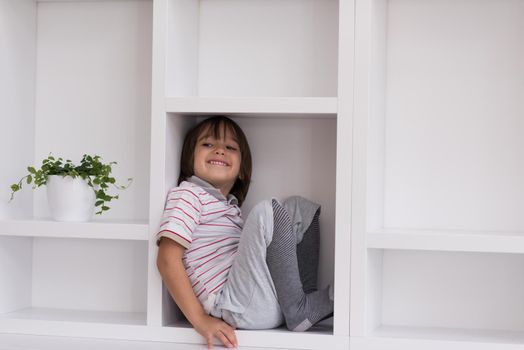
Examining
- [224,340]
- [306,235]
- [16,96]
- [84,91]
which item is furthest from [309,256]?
[16,96]

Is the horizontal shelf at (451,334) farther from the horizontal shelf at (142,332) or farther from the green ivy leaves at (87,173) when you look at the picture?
the green ivy leaves at (87,173)

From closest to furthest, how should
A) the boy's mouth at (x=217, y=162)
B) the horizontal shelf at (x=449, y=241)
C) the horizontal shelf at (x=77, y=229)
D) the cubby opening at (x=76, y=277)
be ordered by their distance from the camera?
the horizontal shelf at (x=449, y=241) < the horizontal shelf at (x=77, y=229) < the boy's mouth at (x=217, y=162) < the cubby opening at (x=76, y=277)

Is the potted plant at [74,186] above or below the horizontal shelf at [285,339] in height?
above

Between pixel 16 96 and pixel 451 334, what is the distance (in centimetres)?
118

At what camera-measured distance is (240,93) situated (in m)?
1.92

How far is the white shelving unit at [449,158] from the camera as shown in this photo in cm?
181

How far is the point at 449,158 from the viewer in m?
1.84

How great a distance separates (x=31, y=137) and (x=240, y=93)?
548 millimetres

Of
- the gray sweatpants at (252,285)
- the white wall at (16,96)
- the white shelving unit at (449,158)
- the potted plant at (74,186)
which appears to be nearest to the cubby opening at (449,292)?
the white shelving unit at (449,158)

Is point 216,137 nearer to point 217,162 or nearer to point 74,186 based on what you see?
point 217,162

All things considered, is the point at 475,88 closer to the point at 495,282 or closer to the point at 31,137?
the point at 495,282

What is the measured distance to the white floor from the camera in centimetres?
164

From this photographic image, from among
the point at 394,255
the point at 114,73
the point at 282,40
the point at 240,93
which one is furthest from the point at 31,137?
the point at 394,255

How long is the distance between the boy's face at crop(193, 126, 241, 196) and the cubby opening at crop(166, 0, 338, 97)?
131 millimetres
